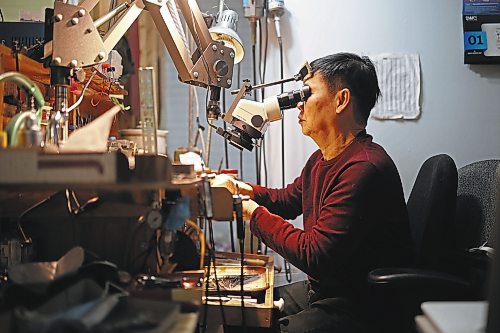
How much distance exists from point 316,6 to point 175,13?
3.82ft

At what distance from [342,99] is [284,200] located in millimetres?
552

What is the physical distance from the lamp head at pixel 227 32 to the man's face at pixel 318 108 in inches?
11.6

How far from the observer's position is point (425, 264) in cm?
180

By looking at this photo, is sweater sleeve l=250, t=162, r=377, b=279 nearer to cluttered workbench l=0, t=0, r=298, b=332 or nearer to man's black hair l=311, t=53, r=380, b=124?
cluttered workbench l=0, t=0, r=298, b=332

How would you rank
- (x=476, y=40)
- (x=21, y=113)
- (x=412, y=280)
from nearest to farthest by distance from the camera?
(x=21, y=113) < (x=412, y=280) < (x=476, y=40)

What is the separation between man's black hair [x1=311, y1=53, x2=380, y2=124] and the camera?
6.21 feet

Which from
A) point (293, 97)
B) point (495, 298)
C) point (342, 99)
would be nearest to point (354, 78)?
point (342, 99)

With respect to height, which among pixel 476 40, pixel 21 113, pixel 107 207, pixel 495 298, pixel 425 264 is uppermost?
pixel 476 40

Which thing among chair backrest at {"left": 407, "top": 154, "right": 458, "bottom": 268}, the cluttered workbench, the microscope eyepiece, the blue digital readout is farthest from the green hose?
the blue digital readout

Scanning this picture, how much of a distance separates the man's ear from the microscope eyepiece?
108mm

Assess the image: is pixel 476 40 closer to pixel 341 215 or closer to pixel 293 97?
pixel 293 97

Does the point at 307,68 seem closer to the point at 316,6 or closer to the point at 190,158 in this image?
the point at 190,158

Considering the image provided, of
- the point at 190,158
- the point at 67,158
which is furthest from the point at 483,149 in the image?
the point at 67,158

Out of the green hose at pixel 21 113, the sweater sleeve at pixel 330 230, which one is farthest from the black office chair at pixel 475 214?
the green hose at pixel 21 113
